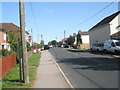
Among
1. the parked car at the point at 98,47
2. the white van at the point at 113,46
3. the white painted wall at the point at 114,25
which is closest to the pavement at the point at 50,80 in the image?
the white van at the point at 113,46

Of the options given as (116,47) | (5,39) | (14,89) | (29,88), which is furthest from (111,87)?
(5,39)

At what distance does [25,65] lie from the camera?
965 centimetres

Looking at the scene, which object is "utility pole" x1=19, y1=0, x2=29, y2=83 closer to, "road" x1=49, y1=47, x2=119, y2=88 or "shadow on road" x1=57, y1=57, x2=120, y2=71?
"road" x1=49, y1=47, x2=119, y2=88

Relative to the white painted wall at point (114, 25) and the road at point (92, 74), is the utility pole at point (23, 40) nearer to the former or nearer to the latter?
the road at point (92, 74)

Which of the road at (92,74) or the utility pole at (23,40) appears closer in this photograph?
the road at (92,74)

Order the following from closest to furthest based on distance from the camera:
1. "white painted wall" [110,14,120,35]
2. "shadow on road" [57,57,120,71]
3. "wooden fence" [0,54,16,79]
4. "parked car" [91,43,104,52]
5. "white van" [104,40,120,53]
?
"wooden fence" [0,54,16,79]
"shadow on road" [57,57,120,71]
"white van" [104,40,120,53]
"parked car" [91,43,104,52]
"white painted wall" [110,14,120,35]

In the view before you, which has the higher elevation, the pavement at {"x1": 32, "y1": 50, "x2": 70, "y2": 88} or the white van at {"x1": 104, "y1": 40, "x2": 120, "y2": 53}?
the white van at {"x1": 104, "y1": 40, "x2": 120, "y2": 53}

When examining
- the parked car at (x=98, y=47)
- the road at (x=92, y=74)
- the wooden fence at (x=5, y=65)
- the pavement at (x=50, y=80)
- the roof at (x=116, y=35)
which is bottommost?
the pavement at (x=50, y=80)

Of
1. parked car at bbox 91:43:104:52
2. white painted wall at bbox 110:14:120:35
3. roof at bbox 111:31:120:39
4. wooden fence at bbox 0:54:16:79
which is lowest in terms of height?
wooden fence at bbox 0:54:16:79

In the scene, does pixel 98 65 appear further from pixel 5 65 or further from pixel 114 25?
pixel 114 25

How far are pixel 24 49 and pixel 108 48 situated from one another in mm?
23453

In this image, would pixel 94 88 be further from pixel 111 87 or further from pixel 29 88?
pixel 29 88

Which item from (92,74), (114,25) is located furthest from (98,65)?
(114,25)

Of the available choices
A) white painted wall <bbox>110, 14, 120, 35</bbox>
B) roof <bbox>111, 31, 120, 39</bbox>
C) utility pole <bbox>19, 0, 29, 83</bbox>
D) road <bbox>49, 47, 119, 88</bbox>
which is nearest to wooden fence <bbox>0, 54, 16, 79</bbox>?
utility pole <bbox>19, 0, 29, 83</bbox>
